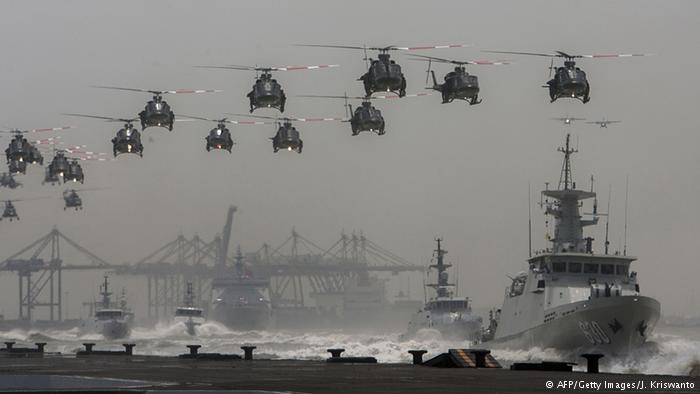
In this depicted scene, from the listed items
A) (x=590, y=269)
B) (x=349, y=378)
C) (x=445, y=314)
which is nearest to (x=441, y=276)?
(x=445, y=314)

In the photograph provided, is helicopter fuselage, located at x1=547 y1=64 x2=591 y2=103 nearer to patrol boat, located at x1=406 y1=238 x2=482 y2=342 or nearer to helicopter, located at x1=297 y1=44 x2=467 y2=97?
helicopter, located at x1=297 y1=44 x2=467 y2=97

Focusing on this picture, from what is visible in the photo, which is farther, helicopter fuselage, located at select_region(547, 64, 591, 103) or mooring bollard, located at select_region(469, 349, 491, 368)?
→ helicopter fuselage, located at select_region(547, 64, 591, 103)

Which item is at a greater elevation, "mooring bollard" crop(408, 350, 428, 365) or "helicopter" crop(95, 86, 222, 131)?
"helicopter" crop(95, 86, 222, 131)

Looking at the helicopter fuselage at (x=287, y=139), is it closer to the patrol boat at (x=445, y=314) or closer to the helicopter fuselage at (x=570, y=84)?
the helicopter fuselage at (x=570, y=84)

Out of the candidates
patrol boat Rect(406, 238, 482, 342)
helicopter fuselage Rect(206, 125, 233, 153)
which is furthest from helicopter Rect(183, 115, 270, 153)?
patrol boat Rect(406, 238, 482, 342)

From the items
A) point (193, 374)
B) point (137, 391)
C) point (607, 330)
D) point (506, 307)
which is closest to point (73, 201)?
point (506, 307)

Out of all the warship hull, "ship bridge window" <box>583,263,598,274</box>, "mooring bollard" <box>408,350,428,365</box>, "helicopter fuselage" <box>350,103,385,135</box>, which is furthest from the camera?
"ship bridge window" <box>583,263,598,274</box>

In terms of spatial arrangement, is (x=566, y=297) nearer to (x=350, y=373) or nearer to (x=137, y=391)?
(x=350, y=373)
